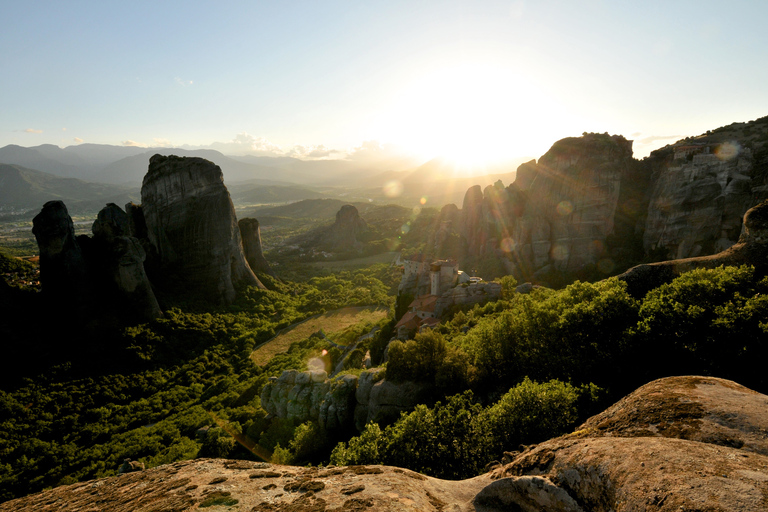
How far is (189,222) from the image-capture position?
48.8 meters

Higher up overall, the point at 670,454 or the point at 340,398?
the point at 670,454

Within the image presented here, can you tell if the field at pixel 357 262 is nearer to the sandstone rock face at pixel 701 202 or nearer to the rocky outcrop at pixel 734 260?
the sandstone rock face at pixel 701 202

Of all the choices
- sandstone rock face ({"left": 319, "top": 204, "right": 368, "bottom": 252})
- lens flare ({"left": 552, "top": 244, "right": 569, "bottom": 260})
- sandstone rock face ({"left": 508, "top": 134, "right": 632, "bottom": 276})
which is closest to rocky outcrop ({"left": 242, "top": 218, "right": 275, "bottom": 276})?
sandstone rock face ({"left": 319, "top": 204, "right": 368, "bottom": 252})

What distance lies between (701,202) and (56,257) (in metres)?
75.5

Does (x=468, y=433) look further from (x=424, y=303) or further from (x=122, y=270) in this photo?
(x=122, y=270)

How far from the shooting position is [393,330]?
1529 inches

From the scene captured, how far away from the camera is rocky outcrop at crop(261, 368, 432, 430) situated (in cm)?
1856

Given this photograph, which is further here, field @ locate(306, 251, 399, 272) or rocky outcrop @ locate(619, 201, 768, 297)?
field @ locate(306, 251, 399, 272)

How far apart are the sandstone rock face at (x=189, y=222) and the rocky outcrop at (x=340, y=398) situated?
3067cm

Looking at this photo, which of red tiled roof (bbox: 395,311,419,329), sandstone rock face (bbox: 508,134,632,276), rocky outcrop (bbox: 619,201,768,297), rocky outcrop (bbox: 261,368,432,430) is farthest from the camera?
sandstone rock face (bbox: 508,134,632,276)

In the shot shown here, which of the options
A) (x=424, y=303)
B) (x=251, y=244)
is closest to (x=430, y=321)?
(x=424, y=303)

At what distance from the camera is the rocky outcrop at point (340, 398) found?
18.6 meters

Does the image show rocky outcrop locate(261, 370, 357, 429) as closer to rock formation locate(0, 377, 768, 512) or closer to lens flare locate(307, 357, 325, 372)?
lens flare locate(307, 357, 325, 372)

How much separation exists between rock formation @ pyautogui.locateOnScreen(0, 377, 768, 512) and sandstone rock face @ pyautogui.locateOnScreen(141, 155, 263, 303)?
44379 millimetres
